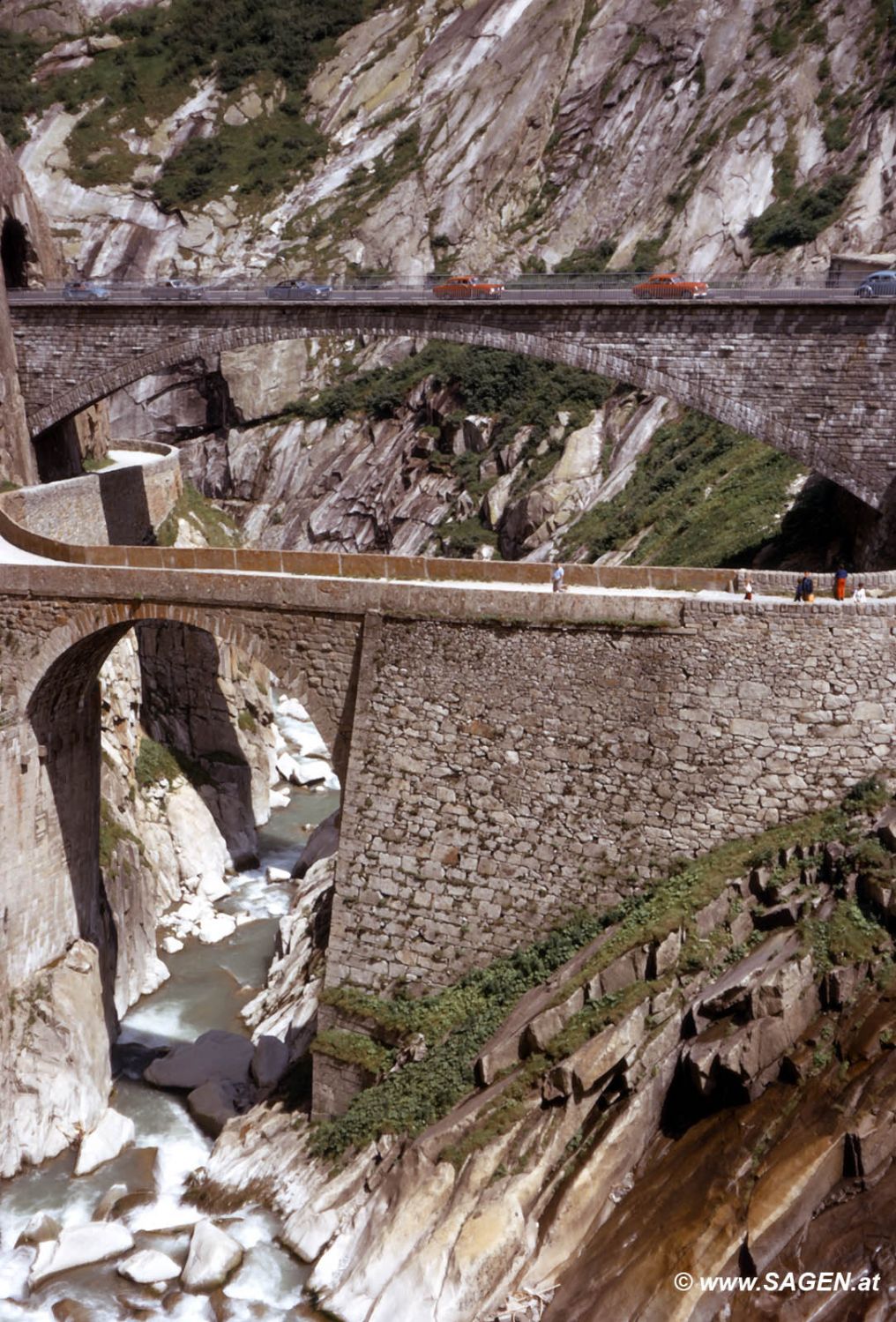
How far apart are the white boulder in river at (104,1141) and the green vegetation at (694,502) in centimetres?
1928

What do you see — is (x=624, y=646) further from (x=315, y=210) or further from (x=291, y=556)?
(x=315, y=210)

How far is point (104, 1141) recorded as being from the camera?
2267cm

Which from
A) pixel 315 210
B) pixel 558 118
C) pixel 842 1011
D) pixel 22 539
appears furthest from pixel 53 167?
pixel 842 1011

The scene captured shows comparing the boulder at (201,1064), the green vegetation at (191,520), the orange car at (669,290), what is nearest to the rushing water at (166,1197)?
the boulder at (201,1064)

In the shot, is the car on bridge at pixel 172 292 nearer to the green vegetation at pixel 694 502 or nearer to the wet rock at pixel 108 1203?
the green vegetation at pixel 694 502

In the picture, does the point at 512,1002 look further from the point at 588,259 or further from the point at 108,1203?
the point at 588,259

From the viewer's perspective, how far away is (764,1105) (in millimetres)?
15945

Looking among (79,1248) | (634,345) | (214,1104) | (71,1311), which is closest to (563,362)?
(634,345)

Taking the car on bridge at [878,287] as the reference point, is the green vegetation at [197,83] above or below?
above

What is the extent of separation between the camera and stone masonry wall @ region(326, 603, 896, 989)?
60.5ft

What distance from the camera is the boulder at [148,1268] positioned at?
19.3 m

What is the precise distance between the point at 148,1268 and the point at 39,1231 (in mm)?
2462

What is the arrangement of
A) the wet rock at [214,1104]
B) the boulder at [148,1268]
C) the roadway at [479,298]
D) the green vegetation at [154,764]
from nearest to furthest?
the boulder at [148,1268] → the wet rock at [214,1104] → the roadway at [479,298] → the green vegetation at [154,764]

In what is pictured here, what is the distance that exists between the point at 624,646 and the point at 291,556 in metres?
6.13
